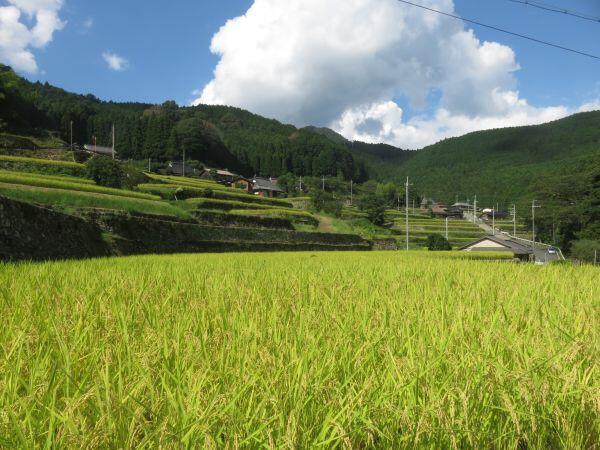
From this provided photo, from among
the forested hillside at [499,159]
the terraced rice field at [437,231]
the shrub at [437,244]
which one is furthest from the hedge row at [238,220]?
the forested hillside at [499,159]

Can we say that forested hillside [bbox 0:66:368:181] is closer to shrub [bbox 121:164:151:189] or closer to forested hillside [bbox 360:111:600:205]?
shrub [bbox 121:164:151:189]

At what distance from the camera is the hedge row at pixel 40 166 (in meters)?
25.1

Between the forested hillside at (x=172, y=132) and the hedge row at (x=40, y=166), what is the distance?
39.6 ft

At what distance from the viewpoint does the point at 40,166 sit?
25641 millimetres

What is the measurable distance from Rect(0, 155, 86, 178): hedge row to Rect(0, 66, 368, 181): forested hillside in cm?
1207

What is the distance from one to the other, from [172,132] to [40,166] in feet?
179

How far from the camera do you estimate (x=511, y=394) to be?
136 centimetres

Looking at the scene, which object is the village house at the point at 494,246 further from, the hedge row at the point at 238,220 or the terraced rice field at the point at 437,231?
the hedge row at the point at 238,220

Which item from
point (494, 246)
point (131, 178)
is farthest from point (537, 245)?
point (131, 178)

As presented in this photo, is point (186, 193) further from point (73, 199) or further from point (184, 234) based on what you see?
point (73, 199)

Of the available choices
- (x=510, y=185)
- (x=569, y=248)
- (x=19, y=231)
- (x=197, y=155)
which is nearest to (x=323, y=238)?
(x=19, y=231)

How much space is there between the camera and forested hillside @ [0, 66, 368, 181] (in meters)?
54.6

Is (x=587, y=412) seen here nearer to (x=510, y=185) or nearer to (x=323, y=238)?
(x=323, y=238)

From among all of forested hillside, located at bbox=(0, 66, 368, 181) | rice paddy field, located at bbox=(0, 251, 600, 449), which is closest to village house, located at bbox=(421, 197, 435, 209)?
forested hillside, located at bbox=(0, 66, 368, 181)
